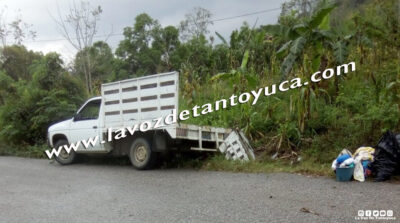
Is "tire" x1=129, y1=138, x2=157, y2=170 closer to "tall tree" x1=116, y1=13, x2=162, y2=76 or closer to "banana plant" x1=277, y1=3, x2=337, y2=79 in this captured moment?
"banana plant" x1=277, y1=3, x2=337, y2=79

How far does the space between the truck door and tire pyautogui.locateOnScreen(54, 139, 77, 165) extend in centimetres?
44

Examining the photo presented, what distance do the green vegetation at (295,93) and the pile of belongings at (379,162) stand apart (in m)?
0.73

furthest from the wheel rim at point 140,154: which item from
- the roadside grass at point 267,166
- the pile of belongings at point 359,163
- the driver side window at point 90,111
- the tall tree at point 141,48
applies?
the tall tree at point 141,48

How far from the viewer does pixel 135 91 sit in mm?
8461

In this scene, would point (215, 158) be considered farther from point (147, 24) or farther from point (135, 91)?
point (147, 24)

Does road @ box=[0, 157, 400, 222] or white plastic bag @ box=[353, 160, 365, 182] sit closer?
road @ box=[0, 157, 400, 222]

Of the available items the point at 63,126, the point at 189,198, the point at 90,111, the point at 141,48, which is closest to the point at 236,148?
the point at 189,198

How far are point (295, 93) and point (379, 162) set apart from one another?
316 centimetres

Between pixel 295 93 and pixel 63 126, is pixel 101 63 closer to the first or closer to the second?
pixel 63 126

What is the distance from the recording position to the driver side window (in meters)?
9.61

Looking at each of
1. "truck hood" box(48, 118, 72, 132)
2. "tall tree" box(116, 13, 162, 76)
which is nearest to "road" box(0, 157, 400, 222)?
"truck hood" box(48, 118, 72, 132)

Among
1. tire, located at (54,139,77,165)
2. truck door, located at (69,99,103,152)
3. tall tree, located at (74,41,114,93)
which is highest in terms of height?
tall tree, located at (74,41,114,93)

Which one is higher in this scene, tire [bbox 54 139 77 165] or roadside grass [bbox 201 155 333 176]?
tire [bbox 54 139 77 165]

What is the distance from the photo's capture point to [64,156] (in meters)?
10.5
